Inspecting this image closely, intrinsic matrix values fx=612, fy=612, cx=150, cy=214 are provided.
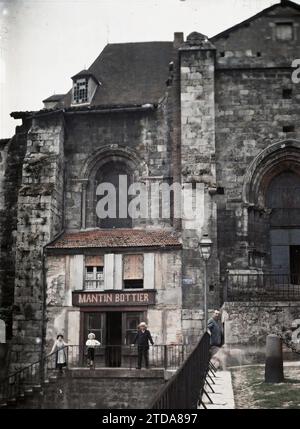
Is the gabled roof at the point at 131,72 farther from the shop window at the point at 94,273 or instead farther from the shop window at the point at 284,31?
the shop window at the point at 94,273

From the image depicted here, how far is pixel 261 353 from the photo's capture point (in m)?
17.3

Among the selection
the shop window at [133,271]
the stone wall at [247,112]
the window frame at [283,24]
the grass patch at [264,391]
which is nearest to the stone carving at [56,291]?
the shop window at [133,271]

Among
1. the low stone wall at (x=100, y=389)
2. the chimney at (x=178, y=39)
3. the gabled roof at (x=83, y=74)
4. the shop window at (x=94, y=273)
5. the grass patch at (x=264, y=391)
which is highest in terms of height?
the chimney at (x=178, y=39)

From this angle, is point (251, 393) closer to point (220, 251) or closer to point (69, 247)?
point (220, 251)

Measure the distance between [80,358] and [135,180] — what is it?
7710 millimetres

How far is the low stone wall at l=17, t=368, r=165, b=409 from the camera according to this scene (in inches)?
768

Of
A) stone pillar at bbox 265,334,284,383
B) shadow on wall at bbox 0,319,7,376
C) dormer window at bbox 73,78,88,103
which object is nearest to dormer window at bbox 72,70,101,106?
dormer window at bbox 73,78,88,103

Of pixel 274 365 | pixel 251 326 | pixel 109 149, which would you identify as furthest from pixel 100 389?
pixel 109 149

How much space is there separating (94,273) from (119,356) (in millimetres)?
3161

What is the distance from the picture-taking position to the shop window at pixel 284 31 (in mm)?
23594

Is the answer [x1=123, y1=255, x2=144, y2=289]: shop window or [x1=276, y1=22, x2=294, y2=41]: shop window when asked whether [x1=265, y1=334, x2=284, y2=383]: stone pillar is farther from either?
[x1=276, y1=22, x2=294, y2=41]: shop window

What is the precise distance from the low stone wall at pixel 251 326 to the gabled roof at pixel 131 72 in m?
11.2

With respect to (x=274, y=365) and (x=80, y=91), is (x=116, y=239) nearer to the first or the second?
(x=80, y=91)

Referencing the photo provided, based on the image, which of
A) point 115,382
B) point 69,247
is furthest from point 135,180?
point 115,382
